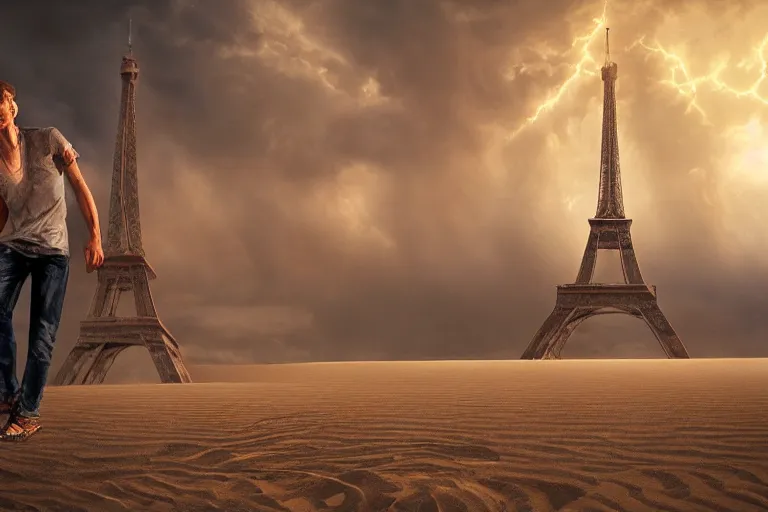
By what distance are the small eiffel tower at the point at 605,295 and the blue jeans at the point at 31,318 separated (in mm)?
37429

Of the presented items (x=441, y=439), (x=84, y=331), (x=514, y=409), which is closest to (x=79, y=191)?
(x=441, y=439)

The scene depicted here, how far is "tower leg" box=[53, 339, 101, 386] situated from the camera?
120 ft

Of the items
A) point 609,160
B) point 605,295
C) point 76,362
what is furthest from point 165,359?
point 609,160

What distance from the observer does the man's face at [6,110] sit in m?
5.85

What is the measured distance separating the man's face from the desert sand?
2.35 metres

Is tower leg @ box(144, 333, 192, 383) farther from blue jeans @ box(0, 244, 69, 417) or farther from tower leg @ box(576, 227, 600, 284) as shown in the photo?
blue jeans @ box(0, 244, 69, 417)

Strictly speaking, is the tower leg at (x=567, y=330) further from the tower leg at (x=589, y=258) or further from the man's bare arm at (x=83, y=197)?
the man's bare arm at (x=83, y=197)

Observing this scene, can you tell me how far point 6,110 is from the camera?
588 cm

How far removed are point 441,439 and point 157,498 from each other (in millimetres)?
2178

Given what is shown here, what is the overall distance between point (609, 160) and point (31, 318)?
46.0 meters

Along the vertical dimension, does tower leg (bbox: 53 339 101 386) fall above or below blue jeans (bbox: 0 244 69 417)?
above

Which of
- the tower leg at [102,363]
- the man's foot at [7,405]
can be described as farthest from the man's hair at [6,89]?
the tower leg at [102,363]

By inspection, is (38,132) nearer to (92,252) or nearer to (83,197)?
(83,197)

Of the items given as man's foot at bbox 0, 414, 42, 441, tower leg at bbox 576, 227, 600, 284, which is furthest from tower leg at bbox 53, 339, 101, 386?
man's foot at bbox 0, 414, 42, 441
